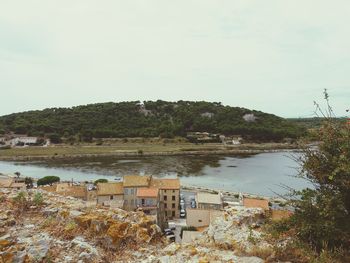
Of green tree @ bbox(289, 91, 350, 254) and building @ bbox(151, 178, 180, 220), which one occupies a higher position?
green tree @ bbox(289, 91, 350, 254)

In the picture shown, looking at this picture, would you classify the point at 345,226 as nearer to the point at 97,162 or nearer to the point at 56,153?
the point at 97,162

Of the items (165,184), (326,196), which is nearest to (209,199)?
(165,184)

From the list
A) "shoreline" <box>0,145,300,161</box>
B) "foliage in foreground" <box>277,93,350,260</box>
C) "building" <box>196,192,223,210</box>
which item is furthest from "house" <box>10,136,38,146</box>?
"foliage in foreground" <box>277,93,350,260</box>

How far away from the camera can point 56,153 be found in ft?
302

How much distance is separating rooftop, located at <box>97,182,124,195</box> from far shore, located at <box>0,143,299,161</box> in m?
55.1

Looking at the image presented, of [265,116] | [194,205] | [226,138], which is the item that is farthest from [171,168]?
[265,116]

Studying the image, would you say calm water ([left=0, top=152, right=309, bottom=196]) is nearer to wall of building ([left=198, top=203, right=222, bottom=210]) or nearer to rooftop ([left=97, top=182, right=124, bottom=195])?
wall of building ([left=198, top=203, right=222, bottom=210])

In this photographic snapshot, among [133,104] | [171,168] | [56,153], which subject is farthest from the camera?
[133,104]

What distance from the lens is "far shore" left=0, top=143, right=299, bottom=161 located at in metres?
90.9

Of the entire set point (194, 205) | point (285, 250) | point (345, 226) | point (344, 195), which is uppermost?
point (344, 195)

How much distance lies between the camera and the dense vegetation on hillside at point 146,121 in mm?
121625

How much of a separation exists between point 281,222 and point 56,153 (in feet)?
306

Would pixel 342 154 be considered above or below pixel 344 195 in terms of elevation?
above

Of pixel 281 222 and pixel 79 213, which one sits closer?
pixel 281 222
